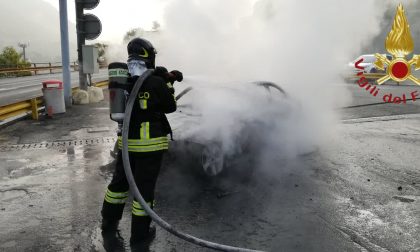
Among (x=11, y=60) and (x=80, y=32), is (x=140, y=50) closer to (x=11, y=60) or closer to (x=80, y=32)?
(x=80, y=32)

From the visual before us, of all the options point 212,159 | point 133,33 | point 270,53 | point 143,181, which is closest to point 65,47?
point 133,33

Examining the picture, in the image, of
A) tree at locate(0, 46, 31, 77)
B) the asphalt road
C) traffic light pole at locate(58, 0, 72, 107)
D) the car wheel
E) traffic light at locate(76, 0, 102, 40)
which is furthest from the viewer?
tree at locate(0, 46, 31, 77)

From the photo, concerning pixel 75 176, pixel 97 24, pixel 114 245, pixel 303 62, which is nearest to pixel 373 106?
pixel 303 62

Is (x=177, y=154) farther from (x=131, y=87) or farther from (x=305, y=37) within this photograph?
(x=305, y=37)

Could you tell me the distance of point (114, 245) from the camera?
349 centimetres

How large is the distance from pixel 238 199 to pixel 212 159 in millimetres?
734

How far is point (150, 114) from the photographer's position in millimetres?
3578

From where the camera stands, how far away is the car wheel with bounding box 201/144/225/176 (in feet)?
16.4

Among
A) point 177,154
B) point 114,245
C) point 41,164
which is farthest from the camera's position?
point 41,164

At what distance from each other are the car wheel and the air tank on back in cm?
164

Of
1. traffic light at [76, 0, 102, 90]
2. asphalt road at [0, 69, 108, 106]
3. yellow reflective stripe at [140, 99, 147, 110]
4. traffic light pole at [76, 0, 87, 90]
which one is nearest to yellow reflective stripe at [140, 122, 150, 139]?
yellow reflective stripe at [140, 99, 147, 110]

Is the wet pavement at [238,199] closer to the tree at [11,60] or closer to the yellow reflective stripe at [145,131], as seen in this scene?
the yellow reflective stripe at [145,131]

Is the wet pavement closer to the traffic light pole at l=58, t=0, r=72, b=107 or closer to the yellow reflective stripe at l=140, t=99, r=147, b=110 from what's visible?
the yellow reflective stripe at l=140, t=99, r=147, b=110

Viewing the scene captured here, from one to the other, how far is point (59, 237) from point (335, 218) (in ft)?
9.39
